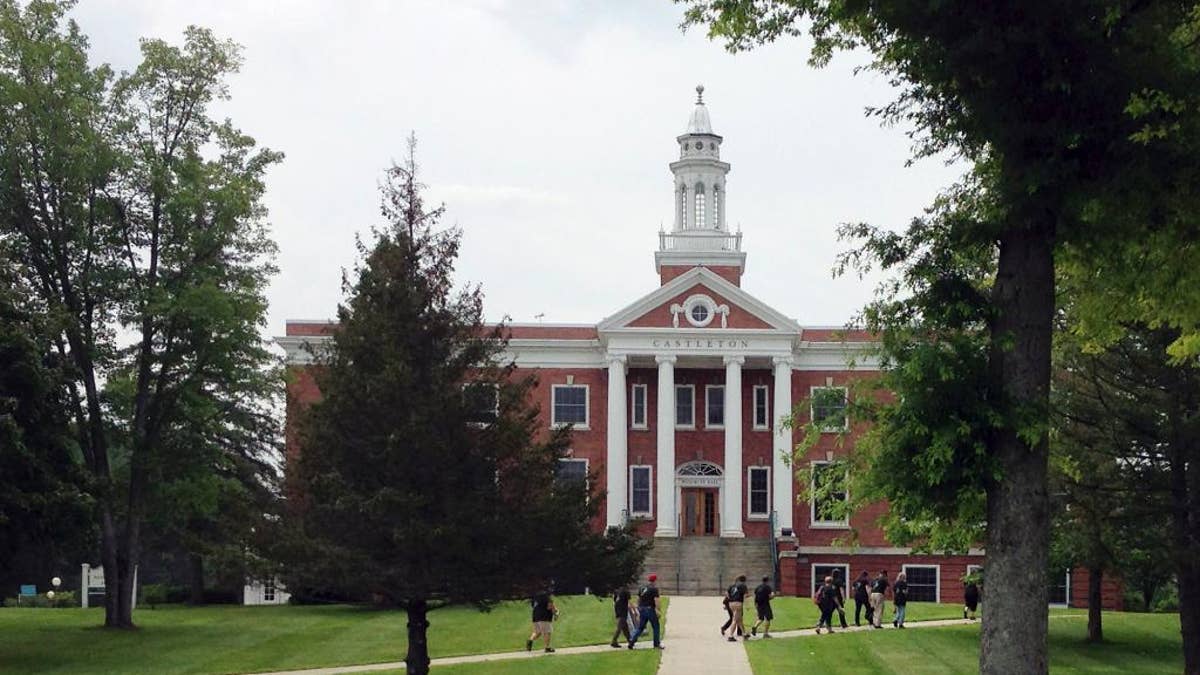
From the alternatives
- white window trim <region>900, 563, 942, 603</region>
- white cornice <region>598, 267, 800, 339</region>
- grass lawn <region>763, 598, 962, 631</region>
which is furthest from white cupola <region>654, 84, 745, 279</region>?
grass lawn <region>763, 598, 962, 631</region>

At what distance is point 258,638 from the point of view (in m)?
34.8

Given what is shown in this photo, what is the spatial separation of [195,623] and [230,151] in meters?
11.7

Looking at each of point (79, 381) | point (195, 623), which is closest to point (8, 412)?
point (79, 381)

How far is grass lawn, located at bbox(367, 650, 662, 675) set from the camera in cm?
2728

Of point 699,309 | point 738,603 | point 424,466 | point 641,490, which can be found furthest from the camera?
point 641,490

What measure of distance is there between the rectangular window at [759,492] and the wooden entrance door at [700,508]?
129cm

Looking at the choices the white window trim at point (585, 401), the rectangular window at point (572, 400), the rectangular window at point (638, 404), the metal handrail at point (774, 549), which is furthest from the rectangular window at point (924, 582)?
the rectangular window at point (572, 400)

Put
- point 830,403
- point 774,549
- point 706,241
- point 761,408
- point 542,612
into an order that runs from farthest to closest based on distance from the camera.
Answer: point 706,241
point 761,408
point 774,549
point 542,612
point 830,403

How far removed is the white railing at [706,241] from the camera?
6134 cm

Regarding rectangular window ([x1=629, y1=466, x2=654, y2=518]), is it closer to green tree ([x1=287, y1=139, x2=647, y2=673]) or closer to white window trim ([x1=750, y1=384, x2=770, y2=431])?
white window trim ([x1=750, y1=384, x2=770, y2=431])

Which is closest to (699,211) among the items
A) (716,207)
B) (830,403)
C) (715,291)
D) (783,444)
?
(716,207)

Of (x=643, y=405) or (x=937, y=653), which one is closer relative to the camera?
(x=937, y=653)

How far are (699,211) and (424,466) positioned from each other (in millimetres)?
39529

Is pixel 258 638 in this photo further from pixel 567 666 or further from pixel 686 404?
pixel 686 404
